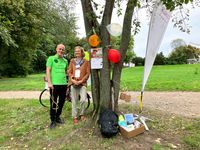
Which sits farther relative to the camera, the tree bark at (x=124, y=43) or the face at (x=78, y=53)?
the face at (x=78, y=53)

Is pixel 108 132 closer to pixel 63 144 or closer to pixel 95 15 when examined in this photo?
pixel 63 144

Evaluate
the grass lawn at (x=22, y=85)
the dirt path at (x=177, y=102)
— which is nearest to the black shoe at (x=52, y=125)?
the dirt path at (x=177, y=102)

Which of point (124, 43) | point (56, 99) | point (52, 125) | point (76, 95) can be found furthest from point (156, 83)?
point (52, 125)

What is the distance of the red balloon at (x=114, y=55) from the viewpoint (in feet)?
18.9

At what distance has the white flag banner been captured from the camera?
5742 millimetres

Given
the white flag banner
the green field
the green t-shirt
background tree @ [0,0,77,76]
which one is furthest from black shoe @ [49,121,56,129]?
background tree @ [0,0,77,76]

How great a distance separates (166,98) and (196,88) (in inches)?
98.7

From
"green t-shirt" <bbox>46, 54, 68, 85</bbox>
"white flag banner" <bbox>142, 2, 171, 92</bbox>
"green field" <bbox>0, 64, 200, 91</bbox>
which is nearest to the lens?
"white flag banner" <bbox>142, 2, 171, 92</bbox>

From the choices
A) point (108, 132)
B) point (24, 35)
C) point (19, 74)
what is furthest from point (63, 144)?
point (19, 74)

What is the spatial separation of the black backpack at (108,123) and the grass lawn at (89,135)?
0.12 metres

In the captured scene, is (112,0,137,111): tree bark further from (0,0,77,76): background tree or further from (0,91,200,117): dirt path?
(0,0,77,76): background tree

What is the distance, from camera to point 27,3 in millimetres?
22281

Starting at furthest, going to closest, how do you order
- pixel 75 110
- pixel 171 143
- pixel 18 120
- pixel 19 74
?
pixel 19 74
pixel 18 120
pixel 75 110
pixel 171 143

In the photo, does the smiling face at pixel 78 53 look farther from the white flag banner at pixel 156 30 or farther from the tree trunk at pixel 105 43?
the white flag banner at pixel 156 30
